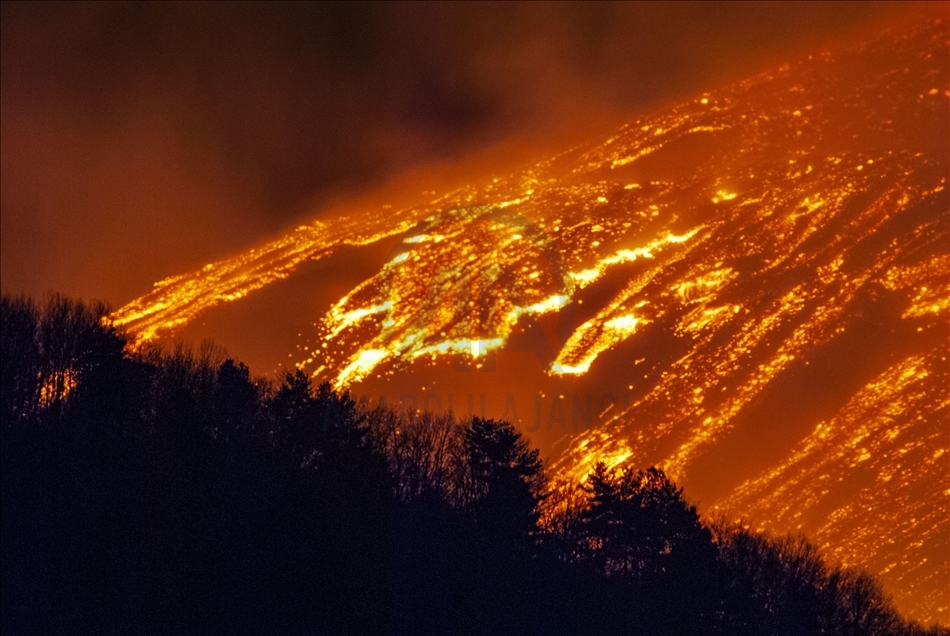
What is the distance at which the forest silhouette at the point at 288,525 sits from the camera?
2184 cm

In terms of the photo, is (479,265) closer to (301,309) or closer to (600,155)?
(301,309)

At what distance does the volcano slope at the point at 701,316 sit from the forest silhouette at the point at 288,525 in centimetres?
5464

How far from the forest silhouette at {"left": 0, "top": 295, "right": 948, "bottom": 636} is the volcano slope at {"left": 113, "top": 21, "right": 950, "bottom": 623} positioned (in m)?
54.6

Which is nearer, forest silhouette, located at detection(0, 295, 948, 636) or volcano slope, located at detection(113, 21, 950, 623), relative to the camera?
forest silhouette, located at detection(0, 295, 948, 636)

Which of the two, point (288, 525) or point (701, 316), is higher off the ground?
point (701, 316)

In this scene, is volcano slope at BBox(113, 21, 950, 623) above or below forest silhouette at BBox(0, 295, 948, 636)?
above

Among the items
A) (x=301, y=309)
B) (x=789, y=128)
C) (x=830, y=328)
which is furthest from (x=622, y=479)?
(x=789, y=128)

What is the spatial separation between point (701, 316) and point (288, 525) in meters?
104

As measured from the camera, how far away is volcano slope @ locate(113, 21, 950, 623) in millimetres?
103812

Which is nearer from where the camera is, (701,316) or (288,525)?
(288,525)

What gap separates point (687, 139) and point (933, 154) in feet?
109

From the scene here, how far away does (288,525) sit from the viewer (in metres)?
24.9

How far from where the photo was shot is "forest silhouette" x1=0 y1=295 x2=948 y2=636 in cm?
2184

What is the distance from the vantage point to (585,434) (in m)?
105
